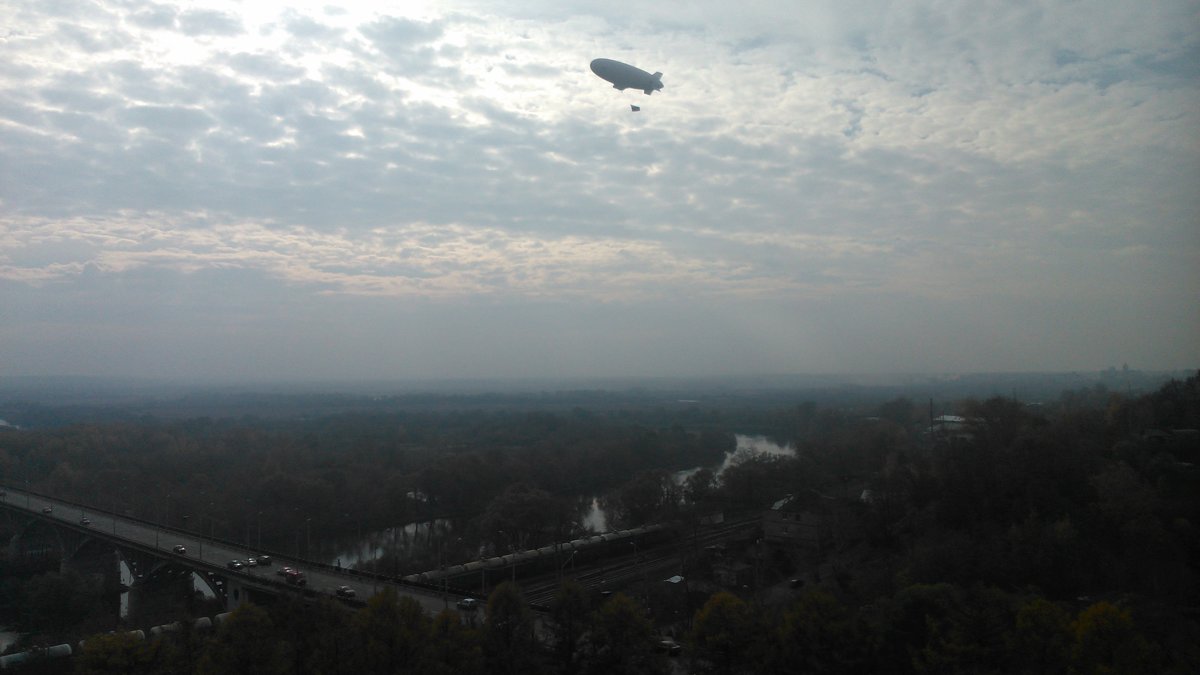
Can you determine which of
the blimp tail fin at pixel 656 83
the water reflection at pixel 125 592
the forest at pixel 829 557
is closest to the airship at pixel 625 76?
the blimp tail fin at pixel 656 83

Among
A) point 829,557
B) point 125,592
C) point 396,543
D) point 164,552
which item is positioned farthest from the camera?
point 396,543

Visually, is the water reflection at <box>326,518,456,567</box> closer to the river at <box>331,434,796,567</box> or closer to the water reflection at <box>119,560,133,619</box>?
the river at <box>331,434,796,567</box>

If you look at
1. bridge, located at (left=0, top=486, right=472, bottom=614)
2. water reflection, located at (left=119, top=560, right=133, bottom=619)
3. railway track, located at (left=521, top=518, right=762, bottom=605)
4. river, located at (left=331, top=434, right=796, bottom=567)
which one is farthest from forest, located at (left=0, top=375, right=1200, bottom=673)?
water reflection, located at (left=119, top=560, right=133, bottom=619)

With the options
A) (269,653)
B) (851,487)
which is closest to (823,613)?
(269,653)

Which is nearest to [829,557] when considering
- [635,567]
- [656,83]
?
[635,567]

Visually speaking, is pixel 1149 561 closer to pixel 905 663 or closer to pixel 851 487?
pixel 905 663

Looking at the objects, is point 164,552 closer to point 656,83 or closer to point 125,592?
point 125,592

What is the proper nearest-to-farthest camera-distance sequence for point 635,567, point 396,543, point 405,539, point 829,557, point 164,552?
point 829,557 → point 635,567 → point 164,552 → point 396,543 → point 405,539
